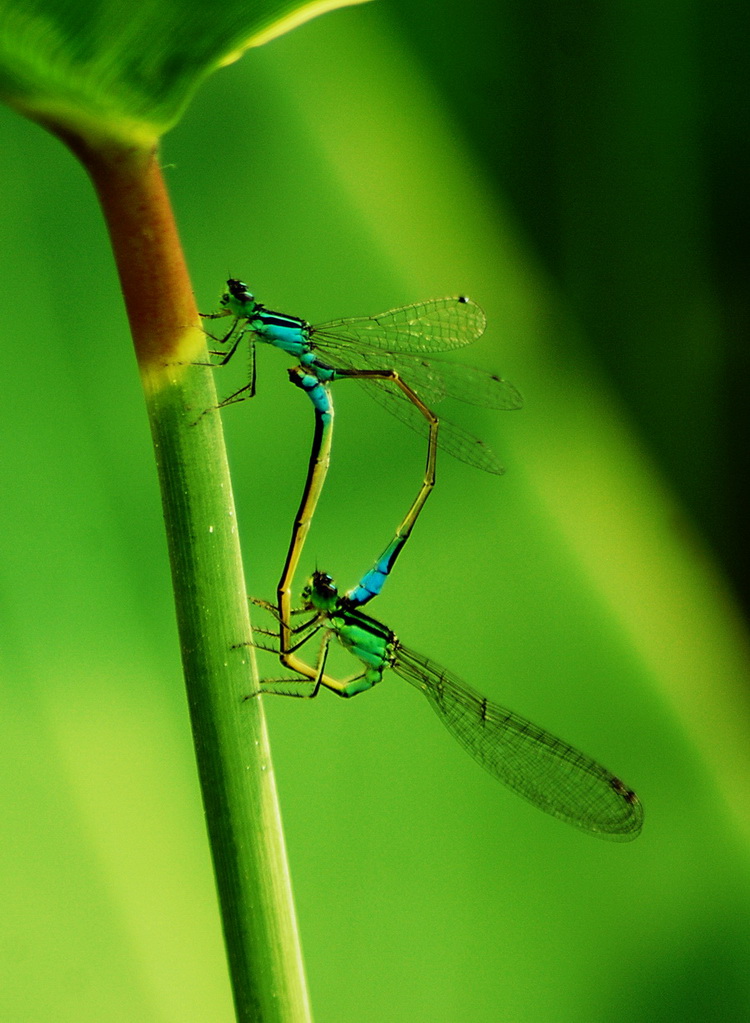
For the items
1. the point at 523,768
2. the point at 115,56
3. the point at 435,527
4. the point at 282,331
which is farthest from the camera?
the point at 435,527

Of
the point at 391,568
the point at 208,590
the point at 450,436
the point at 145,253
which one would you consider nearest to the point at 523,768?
the point at 391,568

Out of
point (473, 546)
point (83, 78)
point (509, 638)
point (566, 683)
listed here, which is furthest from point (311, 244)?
point (83, 78)

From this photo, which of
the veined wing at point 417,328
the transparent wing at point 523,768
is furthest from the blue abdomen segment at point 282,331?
the transparent wing at point 523,768

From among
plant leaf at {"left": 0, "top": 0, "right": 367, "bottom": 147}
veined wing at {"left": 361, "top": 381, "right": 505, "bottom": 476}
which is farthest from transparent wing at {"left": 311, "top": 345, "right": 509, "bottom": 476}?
plant leaf at {"left": 0, "top": 0, "right": 367, "bottom": 147}

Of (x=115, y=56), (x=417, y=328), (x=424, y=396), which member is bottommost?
(x=115, y=56)

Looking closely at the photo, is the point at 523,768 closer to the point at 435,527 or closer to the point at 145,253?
the point at 435,527
